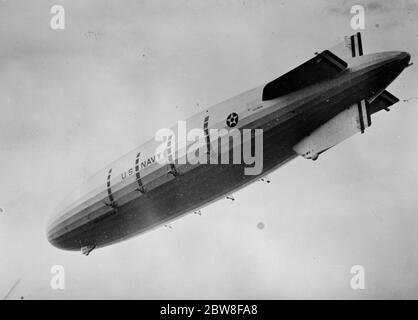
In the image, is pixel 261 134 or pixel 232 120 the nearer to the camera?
pixel 261 134

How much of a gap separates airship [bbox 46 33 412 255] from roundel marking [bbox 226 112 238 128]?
4 cm

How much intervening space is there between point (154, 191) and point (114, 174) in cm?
335

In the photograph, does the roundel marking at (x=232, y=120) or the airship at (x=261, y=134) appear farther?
the roundel marking at (x=232, y=120)

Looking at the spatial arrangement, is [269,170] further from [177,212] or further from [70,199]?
[70,199]

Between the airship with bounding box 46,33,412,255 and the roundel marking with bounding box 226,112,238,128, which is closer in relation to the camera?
the airship with bounding box 46,33,412,255

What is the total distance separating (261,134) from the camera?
77.3ft

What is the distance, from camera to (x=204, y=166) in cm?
2491

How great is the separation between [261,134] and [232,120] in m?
1.49

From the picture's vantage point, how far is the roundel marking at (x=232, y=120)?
24.2 m

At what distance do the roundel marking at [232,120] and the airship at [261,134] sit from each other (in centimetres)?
4

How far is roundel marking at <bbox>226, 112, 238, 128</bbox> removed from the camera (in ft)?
79.5

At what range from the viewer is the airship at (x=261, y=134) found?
22.3 metres

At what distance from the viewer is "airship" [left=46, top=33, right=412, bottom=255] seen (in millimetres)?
22344
